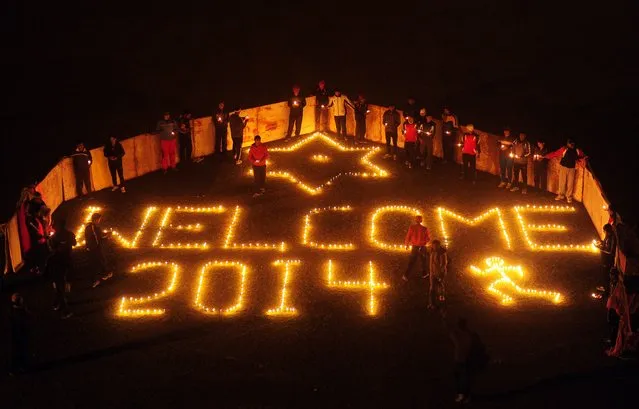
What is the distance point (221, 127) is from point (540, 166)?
966 centimetres

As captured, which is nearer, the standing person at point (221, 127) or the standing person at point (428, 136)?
the standing person at point (428, 136)

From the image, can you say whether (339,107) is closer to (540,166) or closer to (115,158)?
(540,166)

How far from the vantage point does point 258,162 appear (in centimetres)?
2447

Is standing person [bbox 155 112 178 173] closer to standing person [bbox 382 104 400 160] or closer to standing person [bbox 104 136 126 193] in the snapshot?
standing person [bbox 104 136 126 193]

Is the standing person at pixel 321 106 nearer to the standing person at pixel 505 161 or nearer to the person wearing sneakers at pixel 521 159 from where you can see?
the standing person at pixel 505 161

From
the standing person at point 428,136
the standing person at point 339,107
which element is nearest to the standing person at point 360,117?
the standing person at point 339,107

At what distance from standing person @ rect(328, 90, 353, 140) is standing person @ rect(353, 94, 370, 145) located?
40 cm

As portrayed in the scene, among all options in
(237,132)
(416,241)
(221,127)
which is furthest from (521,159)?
(221,127)

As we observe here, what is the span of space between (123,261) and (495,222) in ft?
30.7

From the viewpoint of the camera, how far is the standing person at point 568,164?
2325cm

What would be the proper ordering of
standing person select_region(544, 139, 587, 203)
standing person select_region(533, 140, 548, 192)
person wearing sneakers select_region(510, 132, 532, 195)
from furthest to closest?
person wearing sneakers select_region(510, 132, 532, 195) < standing person select_region(533, 140, 548, 192) < standing person select_region(544, 139, 587, 203)

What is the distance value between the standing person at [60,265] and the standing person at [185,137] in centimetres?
864

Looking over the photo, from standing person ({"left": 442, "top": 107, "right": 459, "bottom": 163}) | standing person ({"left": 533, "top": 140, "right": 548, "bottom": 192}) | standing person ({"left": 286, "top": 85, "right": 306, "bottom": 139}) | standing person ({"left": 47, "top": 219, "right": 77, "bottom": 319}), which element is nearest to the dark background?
standing person ({"left": 533, "top": 140, "right": 548, "bottom": 192})

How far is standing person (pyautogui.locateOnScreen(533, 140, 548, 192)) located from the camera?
24.2 metres
